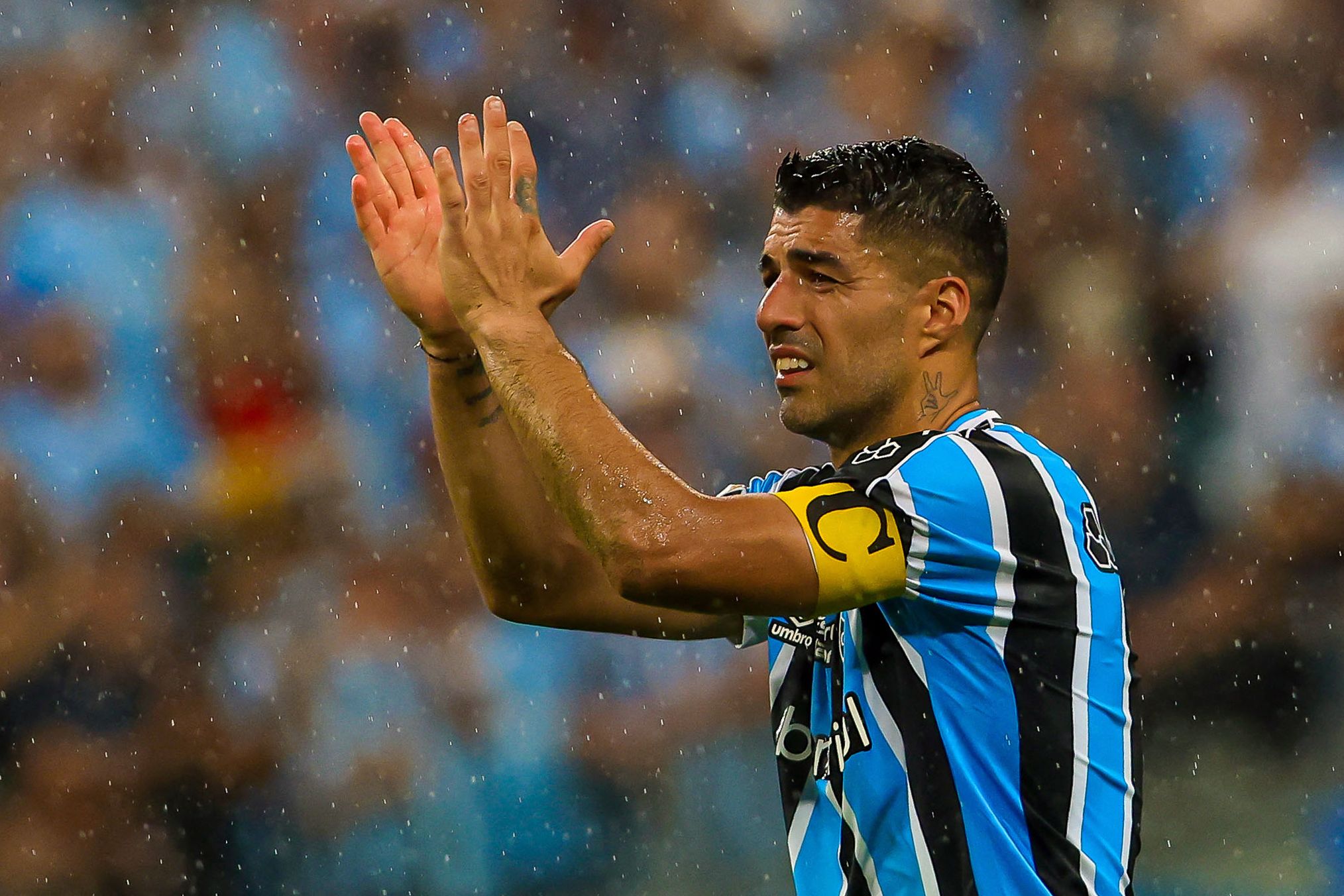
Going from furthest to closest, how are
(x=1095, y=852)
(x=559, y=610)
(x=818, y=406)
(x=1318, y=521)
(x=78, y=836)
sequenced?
(x=1318, y=521) → (x=78, y=836) → (x=559, y=610) → (x=818, y=406) → (x=1095, y=852)

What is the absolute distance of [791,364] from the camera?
8.20 feet

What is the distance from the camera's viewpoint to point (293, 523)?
5125 mm

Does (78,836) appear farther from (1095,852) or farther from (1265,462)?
(1265,462)

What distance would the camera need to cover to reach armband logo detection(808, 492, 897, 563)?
6.64ft

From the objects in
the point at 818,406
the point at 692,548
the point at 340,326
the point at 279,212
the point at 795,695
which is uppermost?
the point at 279,212

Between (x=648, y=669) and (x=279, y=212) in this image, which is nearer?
(x=648, y=669)

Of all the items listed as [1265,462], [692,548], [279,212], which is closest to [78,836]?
[279,212]

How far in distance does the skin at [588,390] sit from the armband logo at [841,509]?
0.09ft

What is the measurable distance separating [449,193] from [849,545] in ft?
2.61

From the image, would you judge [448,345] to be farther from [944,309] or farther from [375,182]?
[944,309]

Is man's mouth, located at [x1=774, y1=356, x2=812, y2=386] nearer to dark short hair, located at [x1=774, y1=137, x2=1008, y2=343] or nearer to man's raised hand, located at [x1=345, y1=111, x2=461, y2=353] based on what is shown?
dark short hair, located at [x1=774, y1=137, x2=1008, y2=343]

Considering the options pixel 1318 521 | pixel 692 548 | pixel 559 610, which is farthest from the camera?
pixel 1318 521

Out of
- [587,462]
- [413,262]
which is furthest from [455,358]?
[587,462]

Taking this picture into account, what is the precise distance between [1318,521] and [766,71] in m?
2.58
